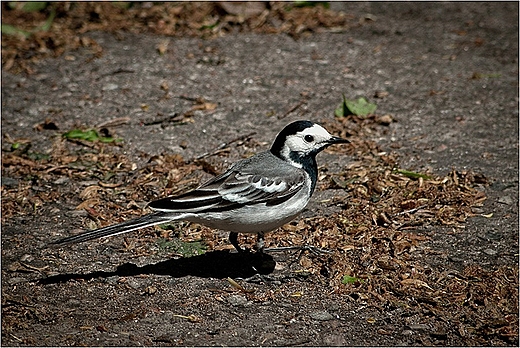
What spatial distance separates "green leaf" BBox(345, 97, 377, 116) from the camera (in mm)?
8531

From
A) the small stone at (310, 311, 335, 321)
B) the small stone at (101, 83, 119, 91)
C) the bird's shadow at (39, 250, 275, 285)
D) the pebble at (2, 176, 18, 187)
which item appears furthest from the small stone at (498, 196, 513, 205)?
the small stone at (101, 83, 119, 91)

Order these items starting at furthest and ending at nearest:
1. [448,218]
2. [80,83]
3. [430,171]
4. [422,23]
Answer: [422,23] → [80,83] → [430,171] → [448,218]

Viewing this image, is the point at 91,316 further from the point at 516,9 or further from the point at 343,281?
the point at 516,9

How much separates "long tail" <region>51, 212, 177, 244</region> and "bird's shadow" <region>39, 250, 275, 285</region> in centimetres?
50

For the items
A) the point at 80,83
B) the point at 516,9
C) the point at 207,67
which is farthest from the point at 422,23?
the point at 80,83


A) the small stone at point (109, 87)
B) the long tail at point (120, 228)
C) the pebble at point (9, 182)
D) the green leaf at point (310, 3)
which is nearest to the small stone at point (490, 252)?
the long tail at point (120, 228)

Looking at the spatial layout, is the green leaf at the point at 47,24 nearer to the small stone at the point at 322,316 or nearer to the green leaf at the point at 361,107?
the green leaf at the point at 361,107

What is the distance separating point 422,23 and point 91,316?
7304 millimetres

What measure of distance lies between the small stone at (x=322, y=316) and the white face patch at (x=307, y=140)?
1330mm

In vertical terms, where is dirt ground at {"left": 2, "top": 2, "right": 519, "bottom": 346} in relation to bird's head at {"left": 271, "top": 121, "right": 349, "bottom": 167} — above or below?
below

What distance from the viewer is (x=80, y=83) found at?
30.6 feet

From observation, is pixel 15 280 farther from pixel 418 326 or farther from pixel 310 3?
pixel 310 3

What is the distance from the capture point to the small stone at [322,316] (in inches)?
208

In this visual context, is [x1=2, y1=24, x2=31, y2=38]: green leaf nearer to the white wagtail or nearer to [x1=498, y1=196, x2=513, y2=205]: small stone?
the white wagtail
